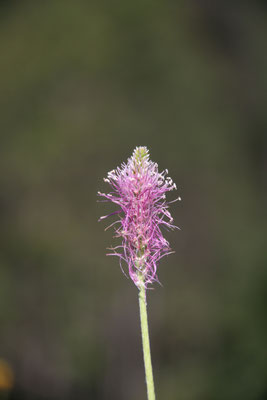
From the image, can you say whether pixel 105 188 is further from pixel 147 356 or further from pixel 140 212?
pixel 147 356

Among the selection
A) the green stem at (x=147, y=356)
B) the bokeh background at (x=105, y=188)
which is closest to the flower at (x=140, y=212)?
the green stem at (x=147, y=356)

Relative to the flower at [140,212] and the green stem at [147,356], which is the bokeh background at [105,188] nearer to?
the flower at [140,212]

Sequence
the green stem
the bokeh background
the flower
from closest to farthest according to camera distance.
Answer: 1. the green stem
2. the flower
3. the bokeh background

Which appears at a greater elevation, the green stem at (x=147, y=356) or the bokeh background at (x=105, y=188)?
the bokeh background at (x=105, y=188)

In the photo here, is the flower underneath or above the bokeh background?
underneath

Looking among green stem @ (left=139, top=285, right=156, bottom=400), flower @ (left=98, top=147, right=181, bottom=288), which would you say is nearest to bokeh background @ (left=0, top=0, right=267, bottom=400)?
flower @ (left=98, top=147, right=181, bottom=288)

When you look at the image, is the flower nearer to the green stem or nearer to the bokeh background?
the green stem
